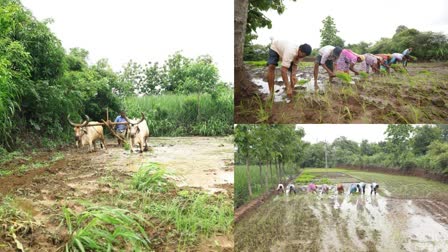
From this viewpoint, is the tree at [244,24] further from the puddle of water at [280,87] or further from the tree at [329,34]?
the tree at [329,34]

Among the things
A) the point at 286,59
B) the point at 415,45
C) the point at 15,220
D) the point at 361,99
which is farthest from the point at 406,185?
the point at 15,220

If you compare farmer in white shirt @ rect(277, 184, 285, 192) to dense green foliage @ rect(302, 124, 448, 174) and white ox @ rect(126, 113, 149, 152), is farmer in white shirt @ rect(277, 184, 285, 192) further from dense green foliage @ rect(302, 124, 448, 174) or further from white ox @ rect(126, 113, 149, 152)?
white ox @ rect(126, 113, 149, 152)

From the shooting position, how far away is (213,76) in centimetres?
318

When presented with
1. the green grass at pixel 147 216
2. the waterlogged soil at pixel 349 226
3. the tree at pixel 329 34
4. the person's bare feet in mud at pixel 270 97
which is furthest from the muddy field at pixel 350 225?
the tree at pixel 329 34

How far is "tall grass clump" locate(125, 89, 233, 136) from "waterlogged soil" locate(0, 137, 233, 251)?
0.07 meters

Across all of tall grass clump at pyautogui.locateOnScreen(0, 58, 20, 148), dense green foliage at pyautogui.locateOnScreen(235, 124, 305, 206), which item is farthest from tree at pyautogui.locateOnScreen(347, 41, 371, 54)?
tall grass clump at pyautogui.locateOnScreen(0, 58, 20, 148)

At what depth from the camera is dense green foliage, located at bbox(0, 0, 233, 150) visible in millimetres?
2793

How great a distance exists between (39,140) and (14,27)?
0.77 metres

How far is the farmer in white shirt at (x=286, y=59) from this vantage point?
2.16 metres

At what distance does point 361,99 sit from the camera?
2125mm

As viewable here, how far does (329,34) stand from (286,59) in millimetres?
297

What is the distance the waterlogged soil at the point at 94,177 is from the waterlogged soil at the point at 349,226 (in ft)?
1.13

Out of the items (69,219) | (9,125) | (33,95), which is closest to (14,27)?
(33,95)

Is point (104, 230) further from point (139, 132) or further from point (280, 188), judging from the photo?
point (280, 188)
